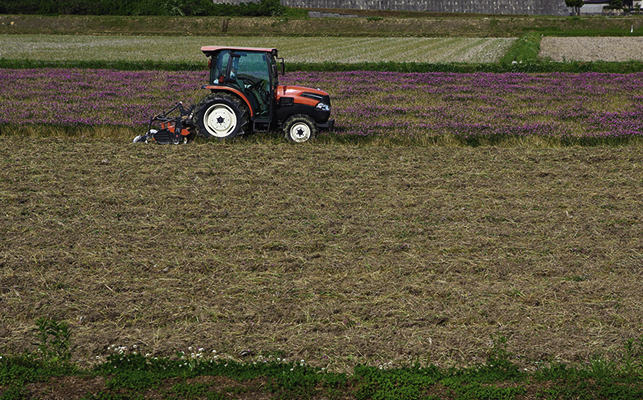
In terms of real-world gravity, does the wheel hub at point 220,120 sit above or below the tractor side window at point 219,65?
below

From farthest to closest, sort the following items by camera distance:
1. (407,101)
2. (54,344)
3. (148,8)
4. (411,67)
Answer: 1. (148,8)
2. (411,67)
3. (407,101)
4. (54,344)

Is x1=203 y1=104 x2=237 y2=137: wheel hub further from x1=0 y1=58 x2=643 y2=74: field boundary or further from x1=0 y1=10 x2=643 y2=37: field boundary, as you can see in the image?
x1=0 y1=10 x2=643 y2=37: field boundary

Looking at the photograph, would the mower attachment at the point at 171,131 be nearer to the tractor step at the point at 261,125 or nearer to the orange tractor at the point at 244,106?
the orange tractor at the point at 244,106

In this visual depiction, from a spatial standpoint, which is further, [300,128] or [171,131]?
[300,128]

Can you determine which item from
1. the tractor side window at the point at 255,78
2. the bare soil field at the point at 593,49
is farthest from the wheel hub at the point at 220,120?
the bare soil field at the point at 593,49

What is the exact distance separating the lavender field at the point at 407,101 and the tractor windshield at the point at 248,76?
234 centimetres

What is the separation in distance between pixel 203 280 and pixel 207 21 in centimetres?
6422

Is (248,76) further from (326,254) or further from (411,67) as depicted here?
(411,67)

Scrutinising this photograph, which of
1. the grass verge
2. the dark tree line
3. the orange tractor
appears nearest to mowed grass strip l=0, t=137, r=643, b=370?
the grass verge

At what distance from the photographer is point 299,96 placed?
1371 cm

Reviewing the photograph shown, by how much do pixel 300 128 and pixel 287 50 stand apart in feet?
104

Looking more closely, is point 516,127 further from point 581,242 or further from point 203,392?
point 203,392

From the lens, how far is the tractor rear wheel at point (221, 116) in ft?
43.6

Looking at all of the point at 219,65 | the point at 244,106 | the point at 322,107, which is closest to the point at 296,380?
the point at 244,106
